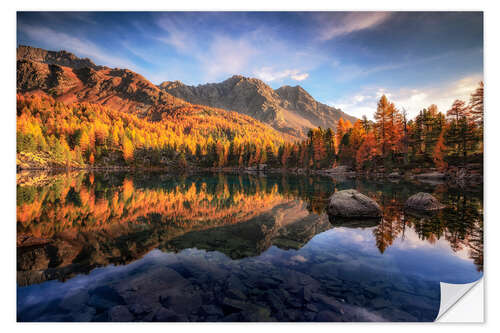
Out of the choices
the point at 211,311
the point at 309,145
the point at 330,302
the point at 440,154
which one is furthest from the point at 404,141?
the point at 211,311

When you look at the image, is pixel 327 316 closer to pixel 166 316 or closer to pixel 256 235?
pixel 166 316

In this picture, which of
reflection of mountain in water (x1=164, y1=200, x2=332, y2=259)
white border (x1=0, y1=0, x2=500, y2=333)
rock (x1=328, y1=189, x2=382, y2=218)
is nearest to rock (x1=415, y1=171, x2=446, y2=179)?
rock (x1=328, y1=189, x2=382, y2=218)

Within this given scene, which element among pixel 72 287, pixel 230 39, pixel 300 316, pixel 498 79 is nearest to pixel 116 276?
pixel 72 287

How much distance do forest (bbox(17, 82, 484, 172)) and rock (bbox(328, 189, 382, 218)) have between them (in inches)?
166

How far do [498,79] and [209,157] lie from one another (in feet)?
286

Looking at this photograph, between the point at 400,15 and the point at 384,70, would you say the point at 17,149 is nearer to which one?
the point at 400,15

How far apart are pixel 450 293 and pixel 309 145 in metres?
59.4

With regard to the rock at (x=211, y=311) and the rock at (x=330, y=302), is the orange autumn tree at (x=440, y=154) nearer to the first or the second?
the rock at (x=330, y=302)

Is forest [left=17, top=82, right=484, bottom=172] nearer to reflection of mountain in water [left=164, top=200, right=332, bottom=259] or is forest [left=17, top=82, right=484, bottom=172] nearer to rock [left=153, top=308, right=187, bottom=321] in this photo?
reflection of mountain in water [left=164, top=200, right=332, bottom=259]

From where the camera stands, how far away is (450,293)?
4.54 metres

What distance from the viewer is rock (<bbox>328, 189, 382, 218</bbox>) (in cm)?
940

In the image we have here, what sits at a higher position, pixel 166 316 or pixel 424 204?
pixel 424 204

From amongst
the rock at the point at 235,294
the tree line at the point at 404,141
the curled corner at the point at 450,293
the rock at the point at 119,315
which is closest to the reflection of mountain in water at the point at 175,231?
the curled corner at the point at 450,293
